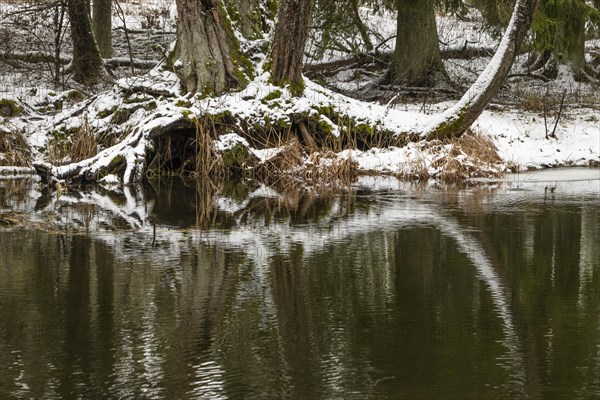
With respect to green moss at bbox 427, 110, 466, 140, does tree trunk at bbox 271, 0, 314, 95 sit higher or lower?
higher

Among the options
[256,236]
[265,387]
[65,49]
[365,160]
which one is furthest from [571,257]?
[65,49]

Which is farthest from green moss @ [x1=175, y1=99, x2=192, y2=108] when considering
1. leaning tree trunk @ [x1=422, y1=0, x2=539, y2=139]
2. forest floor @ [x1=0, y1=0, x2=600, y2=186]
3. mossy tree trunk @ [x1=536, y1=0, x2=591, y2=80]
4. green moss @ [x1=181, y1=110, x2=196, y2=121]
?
mossy tree trunk @ [x1=536, y1=0, x2=591, y2=80]

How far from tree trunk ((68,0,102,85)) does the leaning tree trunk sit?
310 inches

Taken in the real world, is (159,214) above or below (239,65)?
below

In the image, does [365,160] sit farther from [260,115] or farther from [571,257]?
[571,257]

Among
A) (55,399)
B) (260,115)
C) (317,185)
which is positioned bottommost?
(55,399)

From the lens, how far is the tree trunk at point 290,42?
15.1 metres

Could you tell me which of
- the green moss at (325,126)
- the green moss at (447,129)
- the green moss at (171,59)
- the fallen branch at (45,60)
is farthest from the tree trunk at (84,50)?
the green moss at (447,129)

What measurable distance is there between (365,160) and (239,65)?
2.56m

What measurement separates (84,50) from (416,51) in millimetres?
7039

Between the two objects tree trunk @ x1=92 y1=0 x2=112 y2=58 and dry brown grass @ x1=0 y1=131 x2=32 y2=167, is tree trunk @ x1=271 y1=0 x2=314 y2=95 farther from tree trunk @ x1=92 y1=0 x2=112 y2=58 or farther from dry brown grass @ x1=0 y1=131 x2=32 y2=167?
tree trunk @ x1=92 y1=0 x2=112 y2=58

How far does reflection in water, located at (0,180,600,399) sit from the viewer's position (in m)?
4.94

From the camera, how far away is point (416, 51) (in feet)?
68.6

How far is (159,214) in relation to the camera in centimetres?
1098
